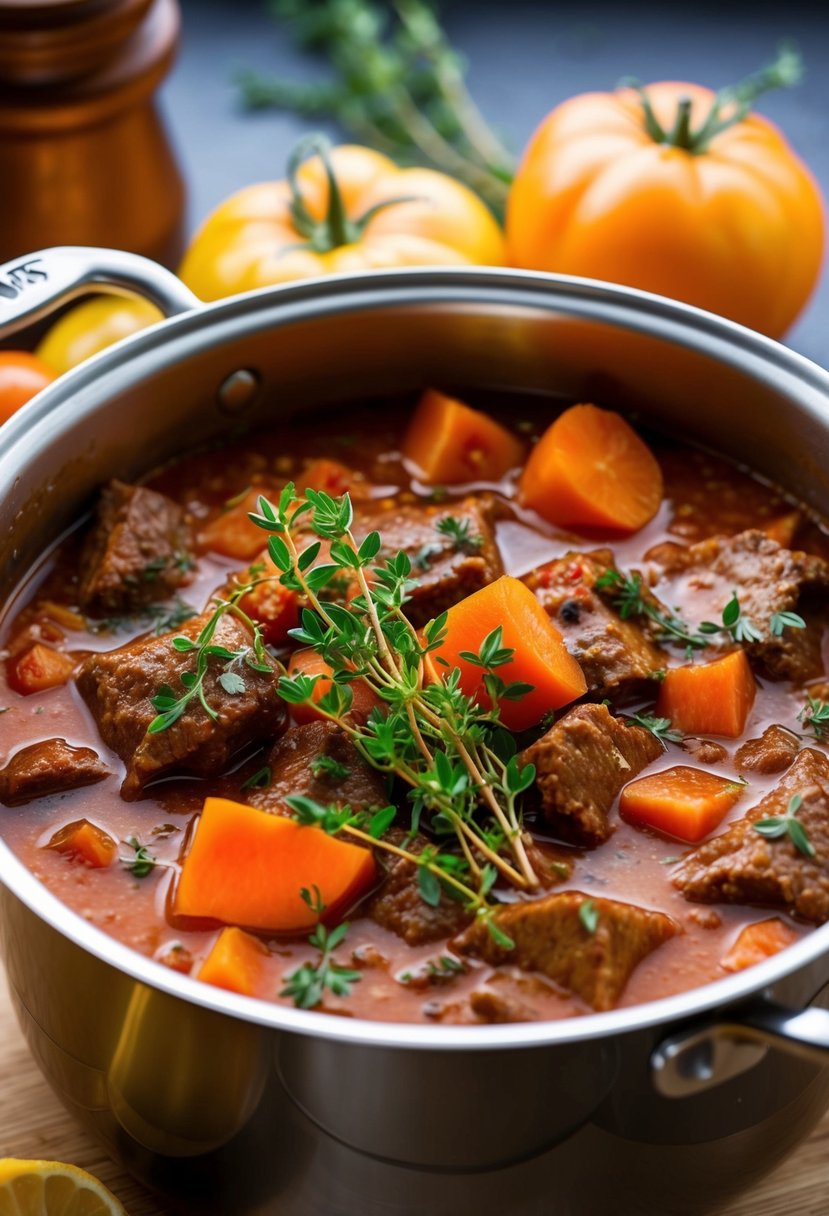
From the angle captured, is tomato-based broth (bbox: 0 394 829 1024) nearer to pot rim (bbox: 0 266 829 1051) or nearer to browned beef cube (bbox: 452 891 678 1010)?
browned beef cube (bbox: 452 891 678 1010)

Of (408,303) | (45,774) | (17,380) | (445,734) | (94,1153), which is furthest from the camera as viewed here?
(17,380)

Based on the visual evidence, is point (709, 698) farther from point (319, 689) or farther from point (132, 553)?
point (132, 553)

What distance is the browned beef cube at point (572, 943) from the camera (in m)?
2.35

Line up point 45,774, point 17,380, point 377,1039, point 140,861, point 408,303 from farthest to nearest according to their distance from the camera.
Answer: point 17,380 → point 408,303 → point 45,774 → point 140,861 → point 377,1039

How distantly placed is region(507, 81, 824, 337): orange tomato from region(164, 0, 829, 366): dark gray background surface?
3.43 feet

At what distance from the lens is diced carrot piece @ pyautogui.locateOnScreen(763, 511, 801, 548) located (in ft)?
10.9

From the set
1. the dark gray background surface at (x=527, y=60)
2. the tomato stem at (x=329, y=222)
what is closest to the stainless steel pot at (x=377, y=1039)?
the tomato stem at (x=329, y=222)

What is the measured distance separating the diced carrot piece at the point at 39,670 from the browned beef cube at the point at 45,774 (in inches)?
8.7

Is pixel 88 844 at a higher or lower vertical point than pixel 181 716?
lower

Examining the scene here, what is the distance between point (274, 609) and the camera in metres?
3.08

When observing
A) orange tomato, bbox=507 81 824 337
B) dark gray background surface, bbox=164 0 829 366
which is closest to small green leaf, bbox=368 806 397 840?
orange tomato, bbox=507 81 824 337

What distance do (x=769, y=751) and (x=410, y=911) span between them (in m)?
0.80

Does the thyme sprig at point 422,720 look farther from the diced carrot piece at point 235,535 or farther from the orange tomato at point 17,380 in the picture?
the orange tomato at point 17,380

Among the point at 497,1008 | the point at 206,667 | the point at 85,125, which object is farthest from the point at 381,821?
the point at 85,125
